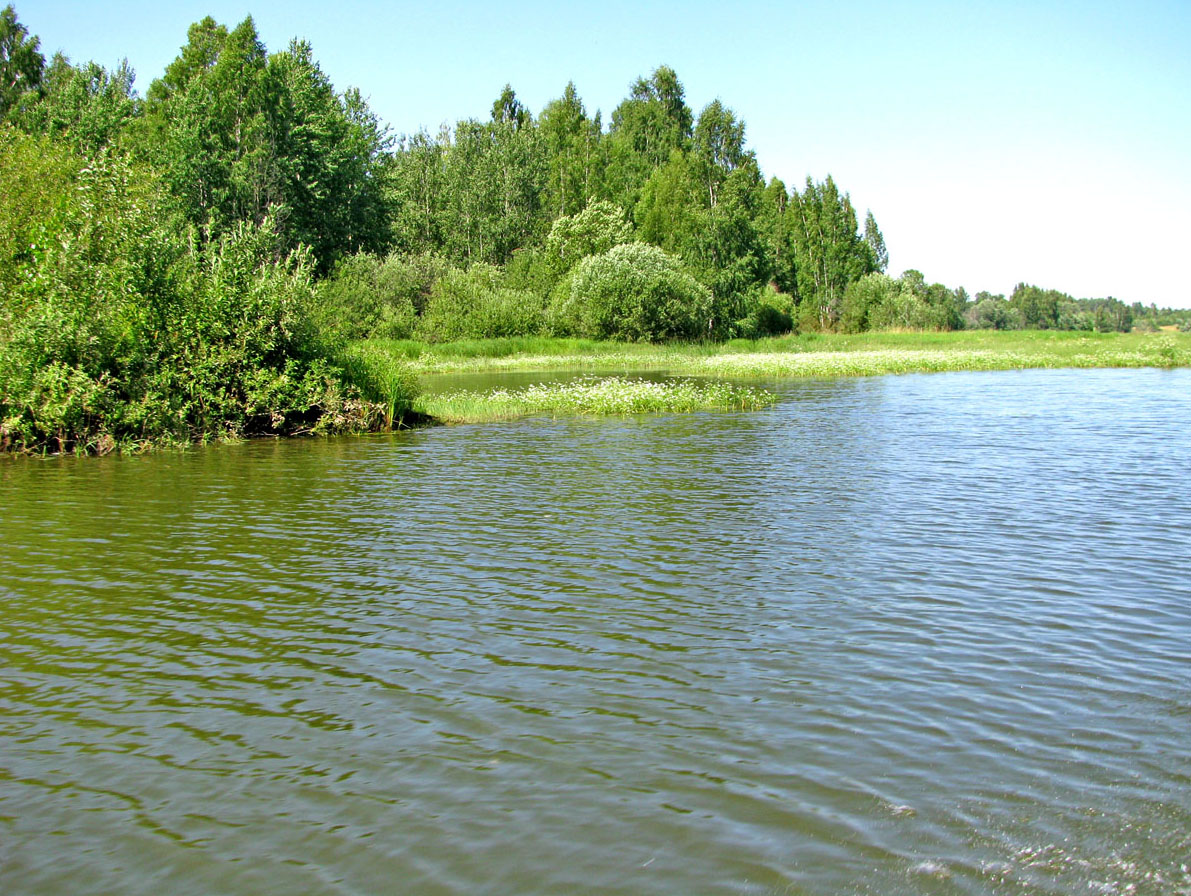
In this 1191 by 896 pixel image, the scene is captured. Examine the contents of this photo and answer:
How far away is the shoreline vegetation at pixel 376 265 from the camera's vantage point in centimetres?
2509

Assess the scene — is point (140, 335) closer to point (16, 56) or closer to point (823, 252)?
point (16, 56)

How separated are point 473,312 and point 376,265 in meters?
8.39

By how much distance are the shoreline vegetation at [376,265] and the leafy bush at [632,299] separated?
0.71 feet

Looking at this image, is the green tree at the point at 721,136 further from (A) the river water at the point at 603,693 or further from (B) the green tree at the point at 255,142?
(A) the river water at the point at 603,693

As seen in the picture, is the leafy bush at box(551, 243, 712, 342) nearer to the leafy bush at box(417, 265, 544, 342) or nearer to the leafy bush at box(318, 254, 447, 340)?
the leafy bush at box(417, 265, 544, 342)

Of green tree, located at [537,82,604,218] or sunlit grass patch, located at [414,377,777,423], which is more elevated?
green tree, located at [537,82,604,218]

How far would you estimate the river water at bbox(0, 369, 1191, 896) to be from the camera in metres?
5.52

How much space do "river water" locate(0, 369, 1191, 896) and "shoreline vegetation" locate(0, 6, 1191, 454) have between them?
888cm

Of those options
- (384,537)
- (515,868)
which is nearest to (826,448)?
(384,537)

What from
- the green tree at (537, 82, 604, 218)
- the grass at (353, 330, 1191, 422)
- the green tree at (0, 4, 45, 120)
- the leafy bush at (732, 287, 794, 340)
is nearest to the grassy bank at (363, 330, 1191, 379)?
the grass at (353, 330, 1191, 422)

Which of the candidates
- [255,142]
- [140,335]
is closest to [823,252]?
[255,142]

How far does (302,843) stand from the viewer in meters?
5.68

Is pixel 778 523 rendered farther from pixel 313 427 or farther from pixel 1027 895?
pixel 313 427

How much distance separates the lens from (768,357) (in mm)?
61531
